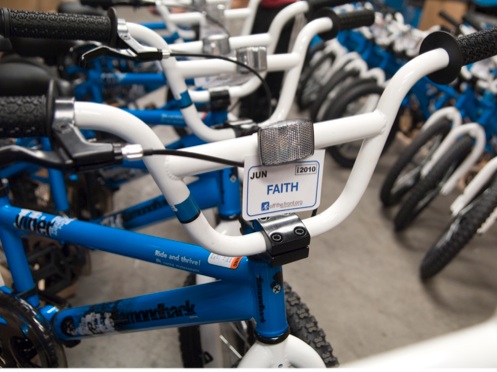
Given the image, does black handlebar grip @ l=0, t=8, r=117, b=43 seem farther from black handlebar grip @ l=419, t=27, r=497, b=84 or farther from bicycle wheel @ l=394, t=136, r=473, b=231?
bicycle wheel @ l=394, t=136, r=473, b=231

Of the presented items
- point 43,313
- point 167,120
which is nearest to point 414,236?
point 167,120

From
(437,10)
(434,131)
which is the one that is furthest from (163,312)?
(437,10)

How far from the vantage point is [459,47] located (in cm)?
49

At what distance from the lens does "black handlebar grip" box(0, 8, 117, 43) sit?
24.5 inches

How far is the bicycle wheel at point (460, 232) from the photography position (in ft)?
4.09

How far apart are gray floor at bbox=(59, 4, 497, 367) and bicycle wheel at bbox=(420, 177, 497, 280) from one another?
0.28 feet

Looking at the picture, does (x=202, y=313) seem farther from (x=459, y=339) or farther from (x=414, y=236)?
(x=414, y=236)

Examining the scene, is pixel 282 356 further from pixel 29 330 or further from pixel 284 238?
pixel 29 330

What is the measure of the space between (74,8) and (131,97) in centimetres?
53

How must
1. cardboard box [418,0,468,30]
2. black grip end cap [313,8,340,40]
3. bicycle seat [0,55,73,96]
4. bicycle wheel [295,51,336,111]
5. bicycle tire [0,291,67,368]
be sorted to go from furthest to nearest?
cardboard box [418,0,468,30] < bicycle wheel [295,51,336,111] < bicycle seat [0,55,73,96] < black grip end cap [313,8,340,40] < bicycle tire [0,291,67,368]

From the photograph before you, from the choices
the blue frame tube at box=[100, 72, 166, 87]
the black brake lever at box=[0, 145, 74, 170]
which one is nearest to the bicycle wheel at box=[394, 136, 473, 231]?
the blue frame tube at box=[100, 72, 166, 87]

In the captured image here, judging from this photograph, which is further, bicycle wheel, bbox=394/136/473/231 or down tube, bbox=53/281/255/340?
bicycle wheel, bbox=394/136/473/231

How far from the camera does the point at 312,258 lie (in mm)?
1520

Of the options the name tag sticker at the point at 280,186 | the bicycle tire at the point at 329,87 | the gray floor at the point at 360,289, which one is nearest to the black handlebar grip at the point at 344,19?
the name tag sticker at the point at 280,186
